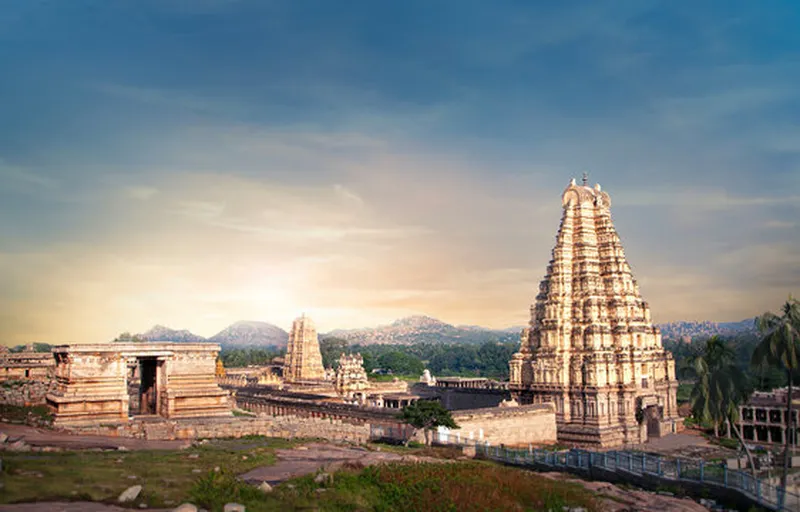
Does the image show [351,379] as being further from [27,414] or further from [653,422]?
[27,414]

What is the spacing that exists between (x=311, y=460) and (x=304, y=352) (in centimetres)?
7223

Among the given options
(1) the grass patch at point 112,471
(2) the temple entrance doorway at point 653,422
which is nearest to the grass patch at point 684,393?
(2) the temple entrance doorway at point 653,422

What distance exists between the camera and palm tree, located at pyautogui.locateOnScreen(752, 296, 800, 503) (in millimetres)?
27328

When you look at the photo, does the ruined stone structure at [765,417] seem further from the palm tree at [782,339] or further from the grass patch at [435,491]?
the grass patch at [435,491]

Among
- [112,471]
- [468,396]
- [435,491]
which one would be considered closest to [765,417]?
[468,396]

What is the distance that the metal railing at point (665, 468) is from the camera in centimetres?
2117

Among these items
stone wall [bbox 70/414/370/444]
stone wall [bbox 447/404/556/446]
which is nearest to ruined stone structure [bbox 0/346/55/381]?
stone wall [bbox 70/414/370/444]

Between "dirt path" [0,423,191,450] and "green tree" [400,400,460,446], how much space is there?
48.1ft

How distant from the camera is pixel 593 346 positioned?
49094 mm

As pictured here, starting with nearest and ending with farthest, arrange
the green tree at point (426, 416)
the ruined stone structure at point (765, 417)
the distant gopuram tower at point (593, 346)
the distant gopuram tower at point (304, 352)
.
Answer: the green tree at point (426, 416) < the distant gopuram tower at point (593, 346) < the ruined stone structure at point (765, 417) < the distant gopuram tower at point (304, 352)

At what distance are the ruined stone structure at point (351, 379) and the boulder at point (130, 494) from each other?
51005 millimetres

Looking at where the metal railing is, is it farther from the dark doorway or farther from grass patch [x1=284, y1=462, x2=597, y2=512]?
the dark doorway

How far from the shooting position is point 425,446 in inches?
1371

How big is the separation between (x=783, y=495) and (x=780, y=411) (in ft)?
116
